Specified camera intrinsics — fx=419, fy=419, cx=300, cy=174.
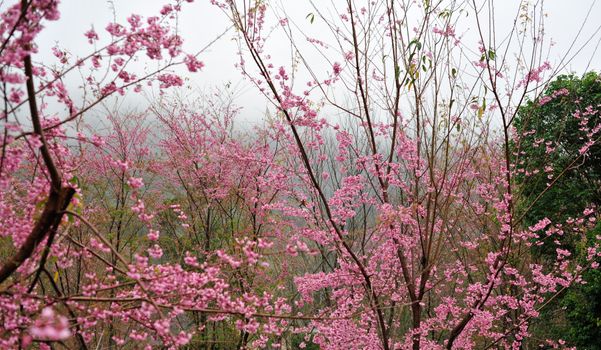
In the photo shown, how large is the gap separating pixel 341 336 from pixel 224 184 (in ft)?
14.5

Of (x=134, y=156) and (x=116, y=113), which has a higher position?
(x=116, y=113)

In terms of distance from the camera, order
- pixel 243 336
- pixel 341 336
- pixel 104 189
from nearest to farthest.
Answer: pixel 341 336, pixel 243 336, pixel 104 189

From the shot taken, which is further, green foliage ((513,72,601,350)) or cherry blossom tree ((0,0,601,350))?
green foliage ((513,72,601,350))

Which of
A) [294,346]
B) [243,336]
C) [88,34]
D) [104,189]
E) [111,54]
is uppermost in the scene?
[104,189]

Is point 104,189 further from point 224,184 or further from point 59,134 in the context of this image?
point 59,134

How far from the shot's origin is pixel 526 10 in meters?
4.36

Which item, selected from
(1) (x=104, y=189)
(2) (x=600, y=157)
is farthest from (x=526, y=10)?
(1) (x=104, y=189)

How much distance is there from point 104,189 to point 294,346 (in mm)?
7223

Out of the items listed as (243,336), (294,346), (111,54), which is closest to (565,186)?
(243,336)

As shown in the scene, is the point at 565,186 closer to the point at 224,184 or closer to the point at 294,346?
the point at 224,184

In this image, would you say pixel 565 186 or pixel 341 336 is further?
pixel 565 186

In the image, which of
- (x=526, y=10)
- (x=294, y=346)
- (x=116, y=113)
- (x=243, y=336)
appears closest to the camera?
(x=526, y=10)

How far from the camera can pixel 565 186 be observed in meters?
9.14

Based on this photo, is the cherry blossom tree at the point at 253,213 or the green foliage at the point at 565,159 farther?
the green foliage at the point at 565,159
